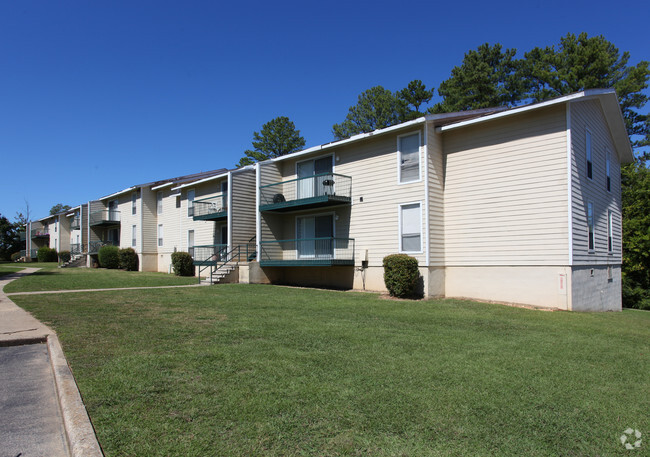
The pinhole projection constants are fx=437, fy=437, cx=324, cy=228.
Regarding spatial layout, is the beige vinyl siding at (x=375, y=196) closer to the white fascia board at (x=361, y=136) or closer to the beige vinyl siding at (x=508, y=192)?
the white fascia board at (x=361, y=136)

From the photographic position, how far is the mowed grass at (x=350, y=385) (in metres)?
3.63

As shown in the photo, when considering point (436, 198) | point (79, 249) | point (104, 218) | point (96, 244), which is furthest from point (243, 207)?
point (79, 249)

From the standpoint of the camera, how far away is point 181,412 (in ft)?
13.4

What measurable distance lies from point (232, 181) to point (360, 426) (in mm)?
19056

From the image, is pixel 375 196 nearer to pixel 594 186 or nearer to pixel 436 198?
pixel 436 198

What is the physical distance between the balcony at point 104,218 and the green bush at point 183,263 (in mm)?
14078

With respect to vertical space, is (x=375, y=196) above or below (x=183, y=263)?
above

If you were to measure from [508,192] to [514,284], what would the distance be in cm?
301

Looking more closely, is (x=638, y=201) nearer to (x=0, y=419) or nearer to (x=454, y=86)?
(x=454, y=86)

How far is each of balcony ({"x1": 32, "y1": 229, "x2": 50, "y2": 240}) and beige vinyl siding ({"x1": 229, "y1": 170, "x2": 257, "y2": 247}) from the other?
45.9m

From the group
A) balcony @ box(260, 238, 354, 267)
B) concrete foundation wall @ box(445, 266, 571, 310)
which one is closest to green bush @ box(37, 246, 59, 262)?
balcony @ box(260, 238, 354, 267)

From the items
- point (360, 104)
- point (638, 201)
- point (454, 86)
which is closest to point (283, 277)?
point (638, 201)

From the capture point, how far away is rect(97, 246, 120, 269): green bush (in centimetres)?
3497

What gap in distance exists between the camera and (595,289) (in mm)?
15211
